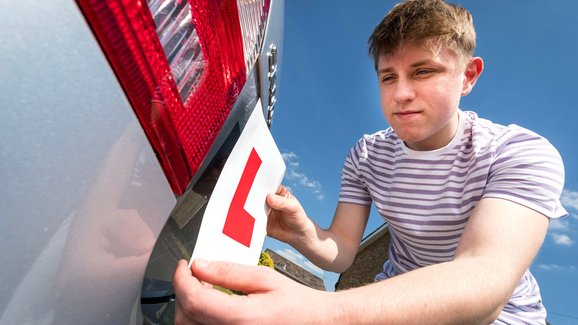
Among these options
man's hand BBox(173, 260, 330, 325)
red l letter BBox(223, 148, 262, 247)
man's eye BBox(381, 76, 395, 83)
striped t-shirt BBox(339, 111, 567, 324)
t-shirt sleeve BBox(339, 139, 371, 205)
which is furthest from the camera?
t-shirt sleeve BBox(339, 139, 371, 205)

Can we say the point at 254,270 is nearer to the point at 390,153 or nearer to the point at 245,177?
the point at 245,177

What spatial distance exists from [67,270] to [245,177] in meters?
0.39

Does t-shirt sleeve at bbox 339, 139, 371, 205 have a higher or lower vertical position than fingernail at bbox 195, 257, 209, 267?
higher

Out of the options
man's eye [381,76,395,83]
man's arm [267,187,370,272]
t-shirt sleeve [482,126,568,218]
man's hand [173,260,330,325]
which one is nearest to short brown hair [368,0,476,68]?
man's eye [381,76,395,83]

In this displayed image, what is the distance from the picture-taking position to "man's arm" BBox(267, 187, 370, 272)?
1204 millimetres

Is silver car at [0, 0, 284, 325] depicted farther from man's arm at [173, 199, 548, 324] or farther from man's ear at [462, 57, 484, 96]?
man's ear at [462, 57, 484, 96]

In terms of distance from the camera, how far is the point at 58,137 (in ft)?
1.38

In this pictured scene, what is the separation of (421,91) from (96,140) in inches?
Answer: 52.4

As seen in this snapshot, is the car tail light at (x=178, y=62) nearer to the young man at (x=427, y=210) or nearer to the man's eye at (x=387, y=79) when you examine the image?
the young man at (x=427, y=210)

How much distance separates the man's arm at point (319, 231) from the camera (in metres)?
1.20

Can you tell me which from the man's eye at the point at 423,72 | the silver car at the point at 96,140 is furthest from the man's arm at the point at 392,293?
the man's eye at the point at 423,72

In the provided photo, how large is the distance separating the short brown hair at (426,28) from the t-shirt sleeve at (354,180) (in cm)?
52

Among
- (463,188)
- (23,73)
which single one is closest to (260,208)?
(23,73)

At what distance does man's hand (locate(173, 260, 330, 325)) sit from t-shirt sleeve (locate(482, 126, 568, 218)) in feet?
2.88
